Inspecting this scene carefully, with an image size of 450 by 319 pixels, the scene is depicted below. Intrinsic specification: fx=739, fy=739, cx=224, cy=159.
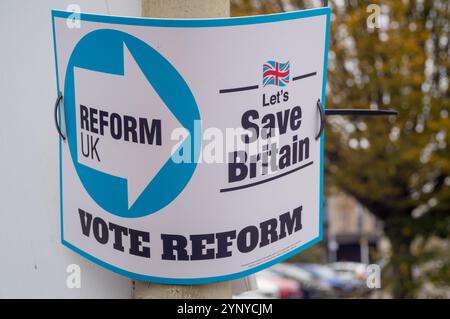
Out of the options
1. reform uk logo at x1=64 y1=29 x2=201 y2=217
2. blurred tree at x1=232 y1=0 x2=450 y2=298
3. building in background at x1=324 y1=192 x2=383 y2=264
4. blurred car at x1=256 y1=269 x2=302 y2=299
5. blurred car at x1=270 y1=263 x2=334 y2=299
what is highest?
reform uk logo at x1=64 y1=29 x2=201 y2=217

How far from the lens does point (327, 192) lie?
1577 centimetres

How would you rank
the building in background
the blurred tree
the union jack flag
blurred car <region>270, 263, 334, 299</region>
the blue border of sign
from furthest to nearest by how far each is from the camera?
the building in background
blurred car <region>270, 263, 334, 299</region>
the blurred tree
the union jack flag
the blue border of sign

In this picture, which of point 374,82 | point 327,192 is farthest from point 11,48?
point 327,192

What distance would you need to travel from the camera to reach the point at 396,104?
12.8 m

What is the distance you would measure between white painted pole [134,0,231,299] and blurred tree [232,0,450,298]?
9496 mm

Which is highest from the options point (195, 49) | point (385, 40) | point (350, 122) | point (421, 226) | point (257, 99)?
point (195, 49)

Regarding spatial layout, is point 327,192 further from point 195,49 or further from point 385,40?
point 195,49

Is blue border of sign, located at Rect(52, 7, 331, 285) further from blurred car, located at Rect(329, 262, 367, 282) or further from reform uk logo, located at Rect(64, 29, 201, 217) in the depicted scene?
blurred car, located at Rect(329, 262, 367, 282)

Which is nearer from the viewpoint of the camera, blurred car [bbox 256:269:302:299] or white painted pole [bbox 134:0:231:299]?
white painted pole [bbox 134:0:231:299]

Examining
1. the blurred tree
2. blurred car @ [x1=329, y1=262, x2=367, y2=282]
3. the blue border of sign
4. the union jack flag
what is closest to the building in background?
blurred car @ [x1=329, y1=262, x2=367, y2=282]

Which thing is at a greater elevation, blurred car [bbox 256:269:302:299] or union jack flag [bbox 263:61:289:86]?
union jack flag [bbox 263:61:289:86]

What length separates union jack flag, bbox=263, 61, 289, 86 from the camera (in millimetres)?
2719

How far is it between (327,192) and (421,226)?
7.19ft

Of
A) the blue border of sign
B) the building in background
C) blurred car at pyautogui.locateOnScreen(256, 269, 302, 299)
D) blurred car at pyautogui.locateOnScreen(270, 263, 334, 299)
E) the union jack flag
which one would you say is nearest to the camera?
the blue border of sign
